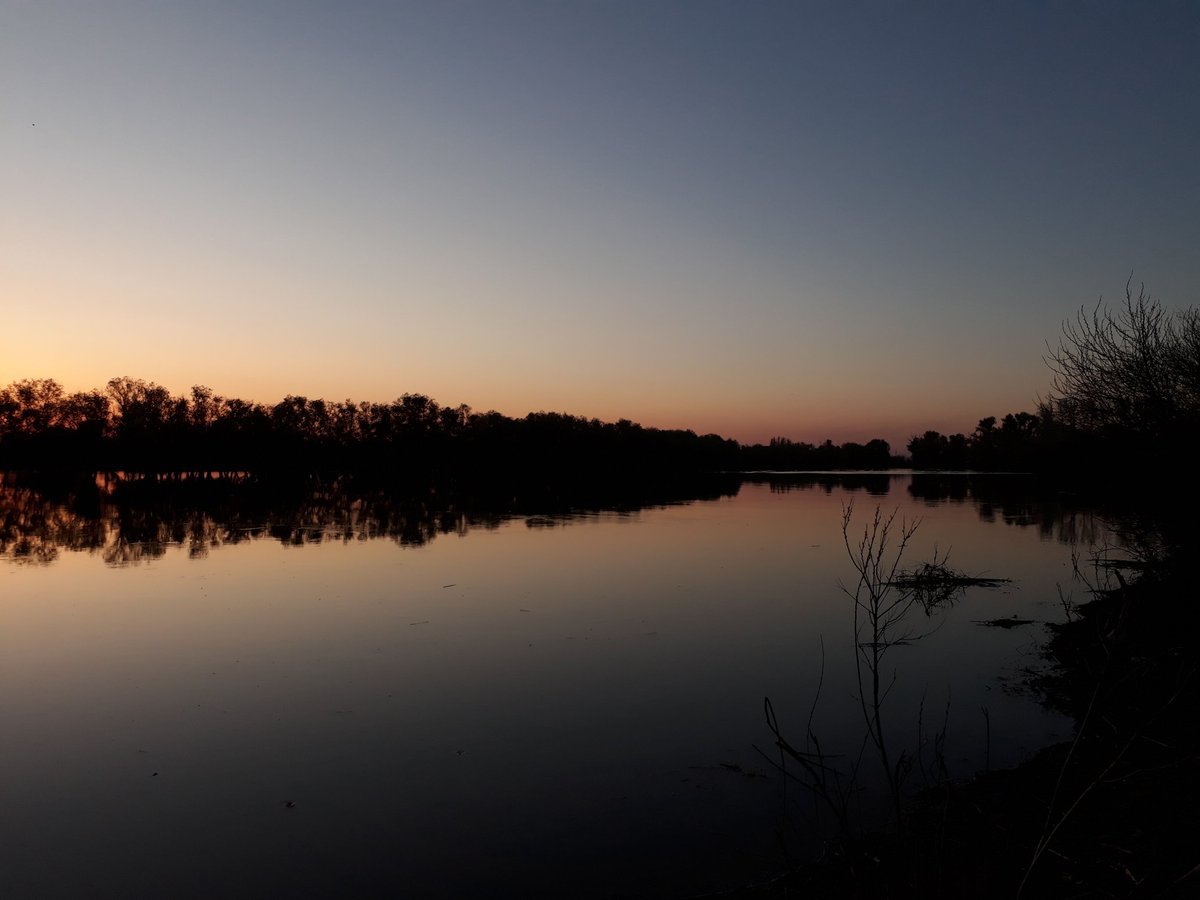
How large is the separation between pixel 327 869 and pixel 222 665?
301 inches

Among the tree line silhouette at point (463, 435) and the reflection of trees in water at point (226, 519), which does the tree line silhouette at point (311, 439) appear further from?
the reflection of trees in water at point (226, 519)

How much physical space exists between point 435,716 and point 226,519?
33876mm

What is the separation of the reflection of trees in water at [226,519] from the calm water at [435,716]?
461 cm

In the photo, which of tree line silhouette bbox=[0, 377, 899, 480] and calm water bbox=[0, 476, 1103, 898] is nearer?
calm water bbox=[0, 476, 1103, 898]

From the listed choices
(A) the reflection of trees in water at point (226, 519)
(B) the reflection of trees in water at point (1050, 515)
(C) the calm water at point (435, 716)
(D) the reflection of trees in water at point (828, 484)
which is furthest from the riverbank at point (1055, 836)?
(D) the reflection of trees in water at point (828, 484)

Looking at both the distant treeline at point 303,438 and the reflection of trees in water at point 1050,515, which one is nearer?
the reflection of trees in water at point 1050,515

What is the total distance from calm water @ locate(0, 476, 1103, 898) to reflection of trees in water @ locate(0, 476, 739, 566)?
4606mm

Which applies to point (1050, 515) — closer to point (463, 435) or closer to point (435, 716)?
point (435, 716)

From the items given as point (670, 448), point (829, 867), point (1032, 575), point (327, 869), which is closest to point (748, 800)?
point (829, 867)

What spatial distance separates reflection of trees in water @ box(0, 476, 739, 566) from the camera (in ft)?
94.5

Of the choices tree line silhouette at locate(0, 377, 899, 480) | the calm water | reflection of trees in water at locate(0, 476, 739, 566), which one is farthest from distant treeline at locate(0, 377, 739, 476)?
the calm water

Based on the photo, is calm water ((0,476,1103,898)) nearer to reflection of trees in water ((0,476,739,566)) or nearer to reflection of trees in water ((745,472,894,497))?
reflection of trees in water ((0,476,739,566))

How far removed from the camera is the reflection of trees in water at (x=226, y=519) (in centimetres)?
2880

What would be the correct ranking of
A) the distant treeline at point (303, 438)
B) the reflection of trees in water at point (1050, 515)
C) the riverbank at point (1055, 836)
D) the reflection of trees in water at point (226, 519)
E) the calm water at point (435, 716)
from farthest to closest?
the distant treeline at point (303, 438) → the reflection of trees in water at point (1050, 515) → the reflection of trees in water at point (226, 519) → the calm water at point (435, 716) → the riverbank at point (1055, 836)
